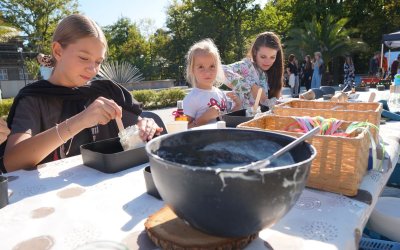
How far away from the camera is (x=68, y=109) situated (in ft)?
5.35

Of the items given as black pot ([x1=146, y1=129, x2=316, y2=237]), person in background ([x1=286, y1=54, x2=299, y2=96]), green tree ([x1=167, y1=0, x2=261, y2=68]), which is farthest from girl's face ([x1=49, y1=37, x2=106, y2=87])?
green tree ([x1=167, y1=0, x2=261, y2=68])

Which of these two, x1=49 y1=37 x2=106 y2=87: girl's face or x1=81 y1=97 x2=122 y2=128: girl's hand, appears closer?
x1=81 y1=97 x2=122 y2=128: girl's hand

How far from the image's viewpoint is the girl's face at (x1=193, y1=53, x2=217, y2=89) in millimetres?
2410

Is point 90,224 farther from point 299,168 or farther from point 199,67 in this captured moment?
point 199,67

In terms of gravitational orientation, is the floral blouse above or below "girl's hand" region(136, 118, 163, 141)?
above

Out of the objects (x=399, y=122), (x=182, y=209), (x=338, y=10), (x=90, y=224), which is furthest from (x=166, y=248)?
(x=338, y=10)

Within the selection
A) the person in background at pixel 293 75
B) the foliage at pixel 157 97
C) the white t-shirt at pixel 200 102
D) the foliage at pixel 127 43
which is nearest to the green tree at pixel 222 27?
the foliage at pixel 127 43

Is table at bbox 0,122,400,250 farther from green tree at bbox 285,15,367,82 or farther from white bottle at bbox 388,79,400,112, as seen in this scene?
green tree at bbox 285,15,367,82

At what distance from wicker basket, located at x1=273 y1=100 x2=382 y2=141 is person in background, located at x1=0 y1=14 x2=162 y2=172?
607 millimetres

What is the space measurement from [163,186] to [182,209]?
0.16ft

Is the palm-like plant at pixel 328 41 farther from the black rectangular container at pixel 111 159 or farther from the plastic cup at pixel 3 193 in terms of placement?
the plastic cup at pixel 3 193

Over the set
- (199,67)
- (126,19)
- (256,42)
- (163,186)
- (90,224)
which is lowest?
(90,224)

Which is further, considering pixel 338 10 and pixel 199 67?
pixel 338 10

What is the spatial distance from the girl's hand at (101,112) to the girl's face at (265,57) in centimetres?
183
